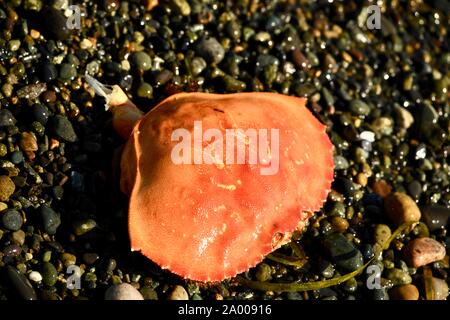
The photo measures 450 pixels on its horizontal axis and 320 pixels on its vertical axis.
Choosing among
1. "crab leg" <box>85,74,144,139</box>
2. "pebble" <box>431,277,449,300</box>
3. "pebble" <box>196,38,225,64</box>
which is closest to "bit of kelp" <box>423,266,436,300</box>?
"pebble" <box>431,277,449,300</box>

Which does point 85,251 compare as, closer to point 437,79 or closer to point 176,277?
point 176,277

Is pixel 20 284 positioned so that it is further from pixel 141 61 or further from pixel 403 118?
pixel 403 118

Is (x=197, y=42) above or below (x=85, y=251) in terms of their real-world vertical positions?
above

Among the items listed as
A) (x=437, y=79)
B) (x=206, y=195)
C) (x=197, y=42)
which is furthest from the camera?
(x=437, y=79)
